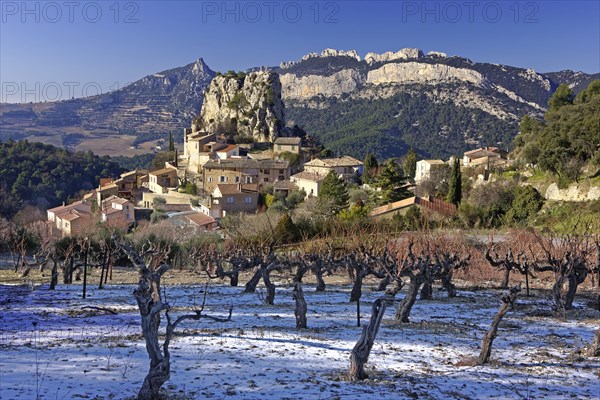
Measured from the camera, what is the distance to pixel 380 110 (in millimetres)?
161125

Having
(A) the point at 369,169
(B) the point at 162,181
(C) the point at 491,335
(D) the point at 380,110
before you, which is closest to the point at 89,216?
(B) the point at 162,181

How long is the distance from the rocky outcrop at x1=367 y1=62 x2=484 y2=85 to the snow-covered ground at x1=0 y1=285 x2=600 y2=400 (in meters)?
162

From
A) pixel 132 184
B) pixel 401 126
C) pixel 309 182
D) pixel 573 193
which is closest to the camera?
pixel 573 193

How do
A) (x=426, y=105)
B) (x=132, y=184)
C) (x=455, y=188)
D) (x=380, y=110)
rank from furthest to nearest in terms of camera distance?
(x=380, y=110)
(x=426, y=105)
(x=132, y=184)
(x=455, y=188)

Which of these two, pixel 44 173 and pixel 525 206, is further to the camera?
pixel 44 173

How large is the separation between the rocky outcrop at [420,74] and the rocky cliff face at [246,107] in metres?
95.4

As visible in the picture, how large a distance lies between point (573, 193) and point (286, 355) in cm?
3560

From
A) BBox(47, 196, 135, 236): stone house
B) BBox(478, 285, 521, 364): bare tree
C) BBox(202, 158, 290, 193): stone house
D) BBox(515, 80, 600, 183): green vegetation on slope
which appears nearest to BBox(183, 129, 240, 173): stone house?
BBox(202, 158, 290, 193): stone house

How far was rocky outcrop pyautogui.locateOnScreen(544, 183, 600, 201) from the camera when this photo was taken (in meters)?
37.1

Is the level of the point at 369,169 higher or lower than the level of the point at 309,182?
higher

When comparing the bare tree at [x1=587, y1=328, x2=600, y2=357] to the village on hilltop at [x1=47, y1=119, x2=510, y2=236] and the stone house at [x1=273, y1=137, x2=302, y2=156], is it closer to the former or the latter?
the village on hilltop at [x1=47, y1=119, x2=510, y2=236]

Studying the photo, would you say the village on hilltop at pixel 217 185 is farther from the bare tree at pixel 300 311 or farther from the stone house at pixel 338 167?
the bare tree at pixel 300 311

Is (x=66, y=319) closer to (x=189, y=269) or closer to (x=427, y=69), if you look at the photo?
(x=189, y=269)

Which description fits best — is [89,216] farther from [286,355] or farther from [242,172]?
[286,355]
